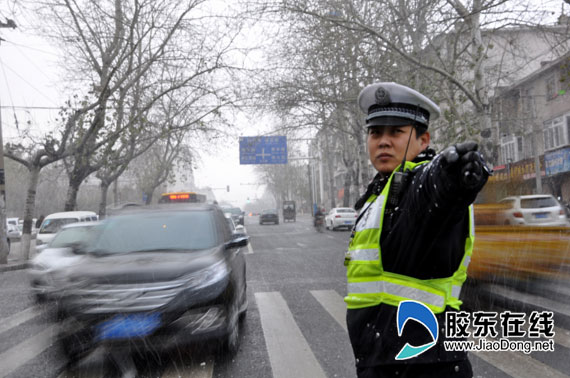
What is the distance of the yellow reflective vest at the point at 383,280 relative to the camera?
1.64 meters

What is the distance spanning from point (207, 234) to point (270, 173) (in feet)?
276

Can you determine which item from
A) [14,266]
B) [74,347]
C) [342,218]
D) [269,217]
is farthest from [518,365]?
[269,217]

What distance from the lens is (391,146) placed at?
180cm

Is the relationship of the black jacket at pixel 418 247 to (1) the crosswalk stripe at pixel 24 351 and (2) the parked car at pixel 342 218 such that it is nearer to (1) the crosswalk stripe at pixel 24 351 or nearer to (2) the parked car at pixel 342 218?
(1) the crosswalk stripe at pixel 24 351

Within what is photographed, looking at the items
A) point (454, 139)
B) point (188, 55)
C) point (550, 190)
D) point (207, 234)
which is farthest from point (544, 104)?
point (207, 234)

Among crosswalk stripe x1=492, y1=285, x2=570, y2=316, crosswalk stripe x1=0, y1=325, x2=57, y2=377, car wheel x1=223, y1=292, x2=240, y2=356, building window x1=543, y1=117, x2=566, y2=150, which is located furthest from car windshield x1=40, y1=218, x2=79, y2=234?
building window x1=543, y1=117, x2=566, y2=150

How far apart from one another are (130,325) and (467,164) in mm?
3849

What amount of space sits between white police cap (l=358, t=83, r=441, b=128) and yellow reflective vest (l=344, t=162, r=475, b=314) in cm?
20

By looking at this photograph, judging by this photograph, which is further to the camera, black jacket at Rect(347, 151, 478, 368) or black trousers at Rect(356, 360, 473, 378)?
black trousers at Rect(356, 360, 473, 378)

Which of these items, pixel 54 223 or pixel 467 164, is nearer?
pixel 467 164

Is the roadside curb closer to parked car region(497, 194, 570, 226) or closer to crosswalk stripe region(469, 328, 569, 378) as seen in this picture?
parked car region(497, 194, 570, 226)

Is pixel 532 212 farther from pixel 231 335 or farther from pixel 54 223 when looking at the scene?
pixel 54 223

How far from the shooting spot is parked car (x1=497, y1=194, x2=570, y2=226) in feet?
24.1

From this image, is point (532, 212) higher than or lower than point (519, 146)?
lower
